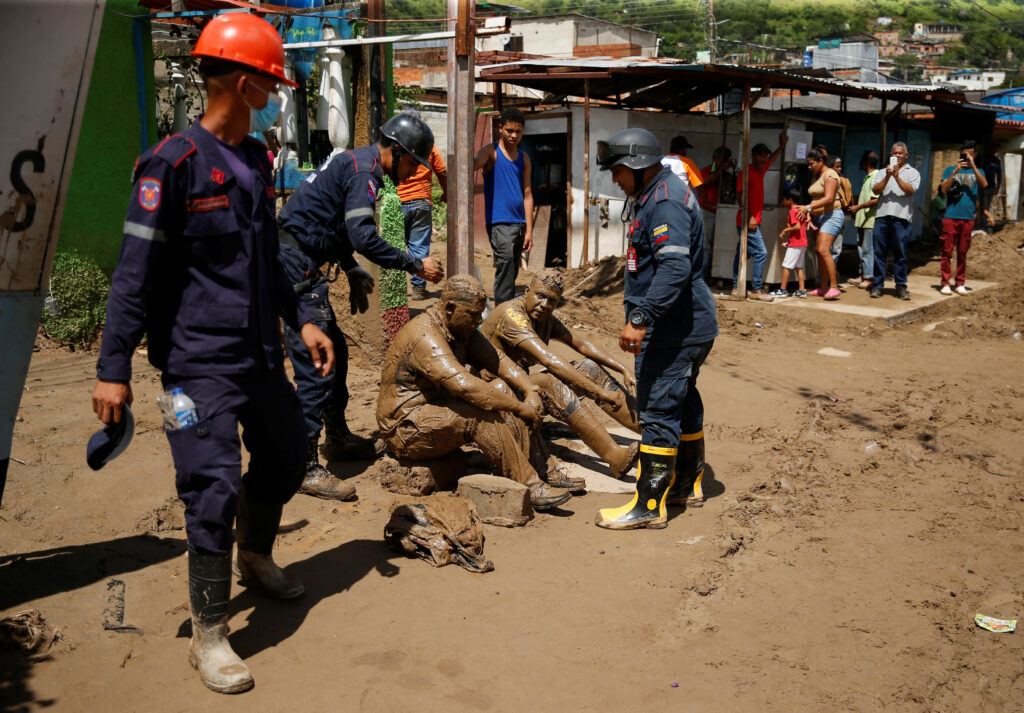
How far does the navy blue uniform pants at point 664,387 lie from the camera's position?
4.70 m

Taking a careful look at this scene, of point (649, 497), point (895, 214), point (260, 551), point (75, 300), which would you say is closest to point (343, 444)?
point (260, 551)

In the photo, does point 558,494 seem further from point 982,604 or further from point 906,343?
point 906,343

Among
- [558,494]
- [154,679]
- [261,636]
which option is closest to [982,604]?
[558,494]

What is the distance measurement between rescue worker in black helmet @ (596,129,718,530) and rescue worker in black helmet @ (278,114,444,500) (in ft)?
3.64

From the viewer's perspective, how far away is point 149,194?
292cm

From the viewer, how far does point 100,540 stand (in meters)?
4.33

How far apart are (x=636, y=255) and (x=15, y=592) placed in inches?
133

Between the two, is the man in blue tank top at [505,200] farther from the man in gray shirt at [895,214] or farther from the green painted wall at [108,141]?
the man in gray shirt at [895,214]

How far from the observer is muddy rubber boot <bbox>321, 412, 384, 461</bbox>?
18.4ft

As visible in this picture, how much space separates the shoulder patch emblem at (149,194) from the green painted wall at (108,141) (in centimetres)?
481

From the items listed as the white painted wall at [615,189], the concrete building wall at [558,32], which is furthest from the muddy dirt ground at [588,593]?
the concrete building wall at [558,32]

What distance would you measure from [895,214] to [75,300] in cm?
990

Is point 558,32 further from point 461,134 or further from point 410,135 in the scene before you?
point 410,135

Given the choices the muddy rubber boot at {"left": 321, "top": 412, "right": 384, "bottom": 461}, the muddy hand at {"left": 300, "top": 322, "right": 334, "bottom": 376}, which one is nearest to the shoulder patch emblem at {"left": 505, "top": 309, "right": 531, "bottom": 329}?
the muddy rubber boot at {"left": 321, "top": 412, "right": 384, "bottom": 461}
